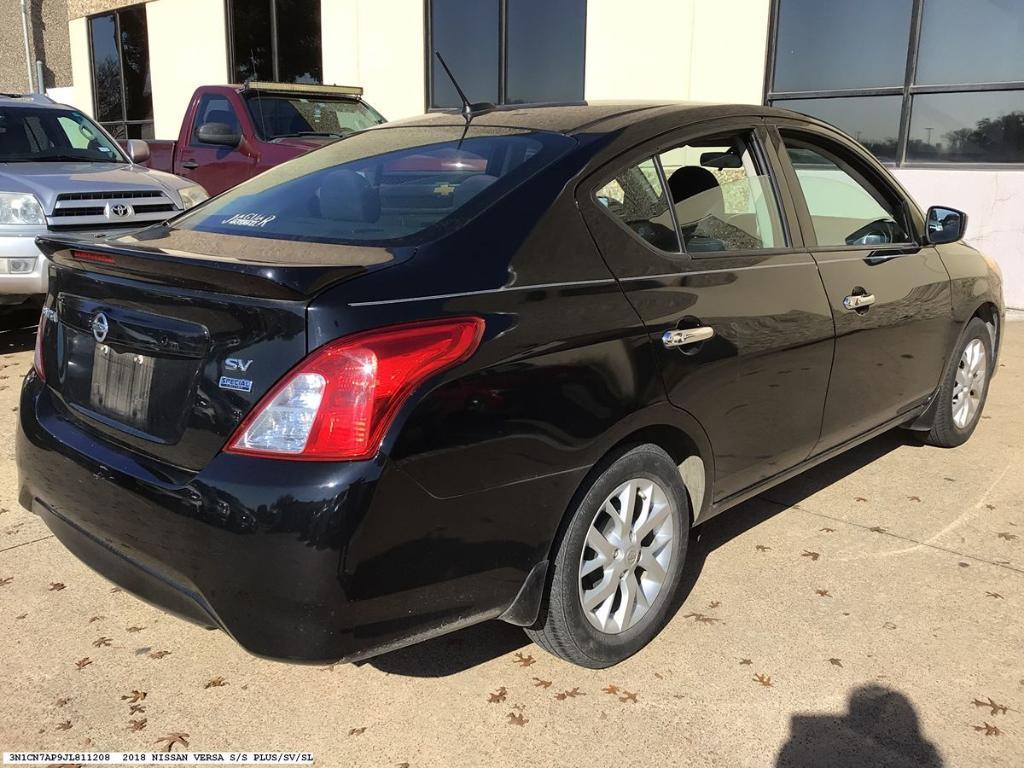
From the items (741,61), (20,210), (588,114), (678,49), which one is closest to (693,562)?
(588,114)

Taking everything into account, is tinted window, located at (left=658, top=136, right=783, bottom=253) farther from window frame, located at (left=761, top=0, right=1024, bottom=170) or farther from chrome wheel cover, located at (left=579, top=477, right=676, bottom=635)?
window frame, located at (left=761, top=0, right=1024, bottom=170)

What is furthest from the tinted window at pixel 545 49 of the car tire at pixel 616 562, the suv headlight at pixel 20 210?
the car tire at pixel 616 562

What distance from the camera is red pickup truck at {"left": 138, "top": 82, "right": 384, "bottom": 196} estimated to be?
8562 mm

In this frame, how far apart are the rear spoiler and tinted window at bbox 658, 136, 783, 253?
1397 mm

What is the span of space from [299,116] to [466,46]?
3.90 metres

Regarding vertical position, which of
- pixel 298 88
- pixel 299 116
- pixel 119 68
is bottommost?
pixel 299 116

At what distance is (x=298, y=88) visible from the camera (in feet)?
30.6

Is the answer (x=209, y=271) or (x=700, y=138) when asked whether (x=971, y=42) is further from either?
(x=209, y=271)

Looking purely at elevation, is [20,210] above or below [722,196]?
below

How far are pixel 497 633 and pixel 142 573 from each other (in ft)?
4.07

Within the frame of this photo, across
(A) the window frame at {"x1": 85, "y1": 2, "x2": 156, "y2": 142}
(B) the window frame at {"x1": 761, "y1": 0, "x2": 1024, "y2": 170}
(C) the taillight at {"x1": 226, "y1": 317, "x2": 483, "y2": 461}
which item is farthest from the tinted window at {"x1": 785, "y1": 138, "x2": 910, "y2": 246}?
(A) the window frame at {"x1": 85, "y1": 2, "x2": 156, "y2": 142}

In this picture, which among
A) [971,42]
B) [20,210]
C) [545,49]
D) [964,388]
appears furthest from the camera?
[545,49]

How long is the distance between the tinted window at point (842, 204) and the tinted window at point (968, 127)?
526 cm

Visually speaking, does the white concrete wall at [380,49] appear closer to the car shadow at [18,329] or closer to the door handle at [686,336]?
the car shadow at [18,329]
